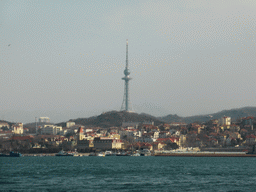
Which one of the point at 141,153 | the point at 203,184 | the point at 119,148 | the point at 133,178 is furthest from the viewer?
the point at 119,148

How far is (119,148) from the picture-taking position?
180 meters

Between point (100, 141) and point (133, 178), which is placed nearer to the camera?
point (133, 178)

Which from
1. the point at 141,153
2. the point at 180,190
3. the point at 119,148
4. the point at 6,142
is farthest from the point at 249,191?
the point at 6,142

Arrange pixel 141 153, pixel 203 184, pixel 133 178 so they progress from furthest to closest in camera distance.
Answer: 1. pixel 141 153
2. pixel 133 178
3. pixel 203 184

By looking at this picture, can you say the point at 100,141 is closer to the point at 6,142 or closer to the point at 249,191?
the point at 6,142

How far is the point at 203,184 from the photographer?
45688 mm

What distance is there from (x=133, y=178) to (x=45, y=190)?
14123 mm

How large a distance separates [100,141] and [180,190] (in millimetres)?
141276

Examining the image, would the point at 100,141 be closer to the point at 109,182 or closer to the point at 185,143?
the point at 185,143

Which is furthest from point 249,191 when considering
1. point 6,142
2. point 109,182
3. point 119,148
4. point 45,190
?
point 6,142

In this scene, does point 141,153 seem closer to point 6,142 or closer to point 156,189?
point 6,142

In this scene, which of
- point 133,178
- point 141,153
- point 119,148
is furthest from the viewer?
point 119,148

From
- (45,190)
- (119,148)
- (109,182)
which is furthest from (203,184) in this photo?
(119,148)

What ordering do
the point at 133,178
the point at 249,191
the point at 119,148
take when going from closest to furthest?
the point at 249,191 → the point at 133,178 → the point at 119,148
